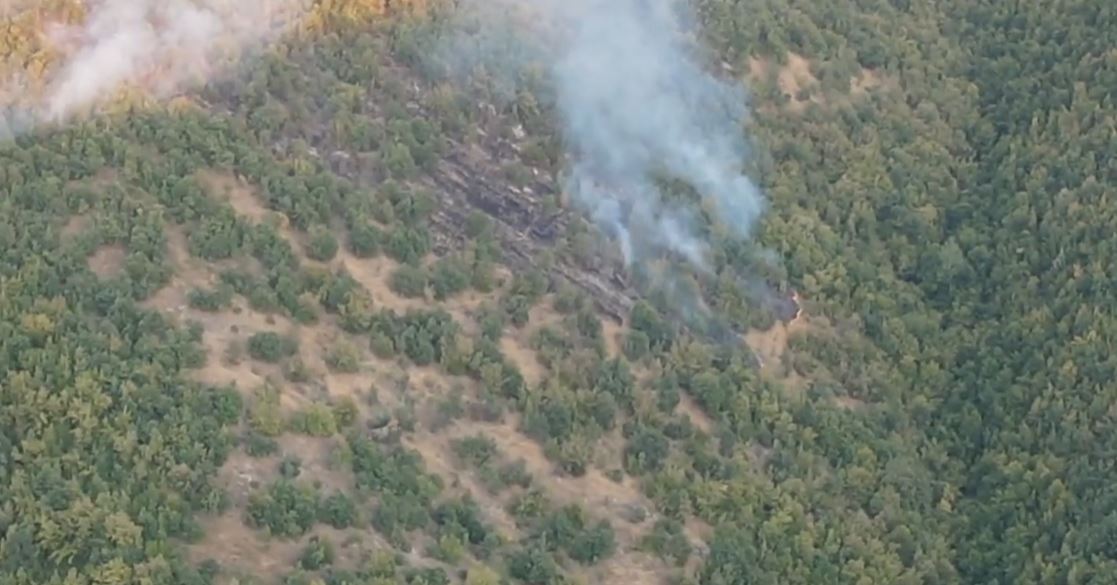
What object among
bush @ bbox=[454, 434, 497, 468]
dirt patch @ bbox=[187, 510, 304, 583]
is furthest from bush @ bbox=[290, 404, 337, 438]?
bush @ bbox=[454, 434, 497, 468]

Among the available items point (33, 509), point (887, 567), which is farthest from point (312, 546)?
point (887, 567)

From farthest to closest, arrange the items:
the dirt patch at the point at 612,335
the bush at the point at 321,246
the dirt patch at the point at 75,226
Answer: the dirt patch at the point at 612,335, the bush at the point at 321,246, the dirt patch at the point at 75,226

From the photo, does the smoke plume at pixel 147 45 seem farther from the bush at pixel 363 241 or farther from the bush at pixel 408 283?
the bush at pixel 408 283

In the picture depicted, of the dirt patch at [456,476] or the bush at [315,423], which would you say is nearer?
the bush at [315,423]

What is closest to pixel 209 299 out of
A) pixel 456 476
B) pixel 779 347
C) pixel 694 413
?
pixel 456 476

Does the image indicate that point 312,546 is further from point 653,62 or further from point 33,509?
point 653,62

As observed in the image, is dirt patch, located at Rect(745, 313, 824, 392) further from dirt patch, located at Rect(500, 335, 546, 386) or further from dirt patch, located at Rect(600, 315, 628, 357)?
dirt patch, located at Rect(500, 335, 546, 386)

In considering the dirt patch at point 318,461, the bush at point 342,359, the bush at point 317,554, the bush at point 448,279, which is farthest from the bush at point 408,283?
the bush at point 317,554
